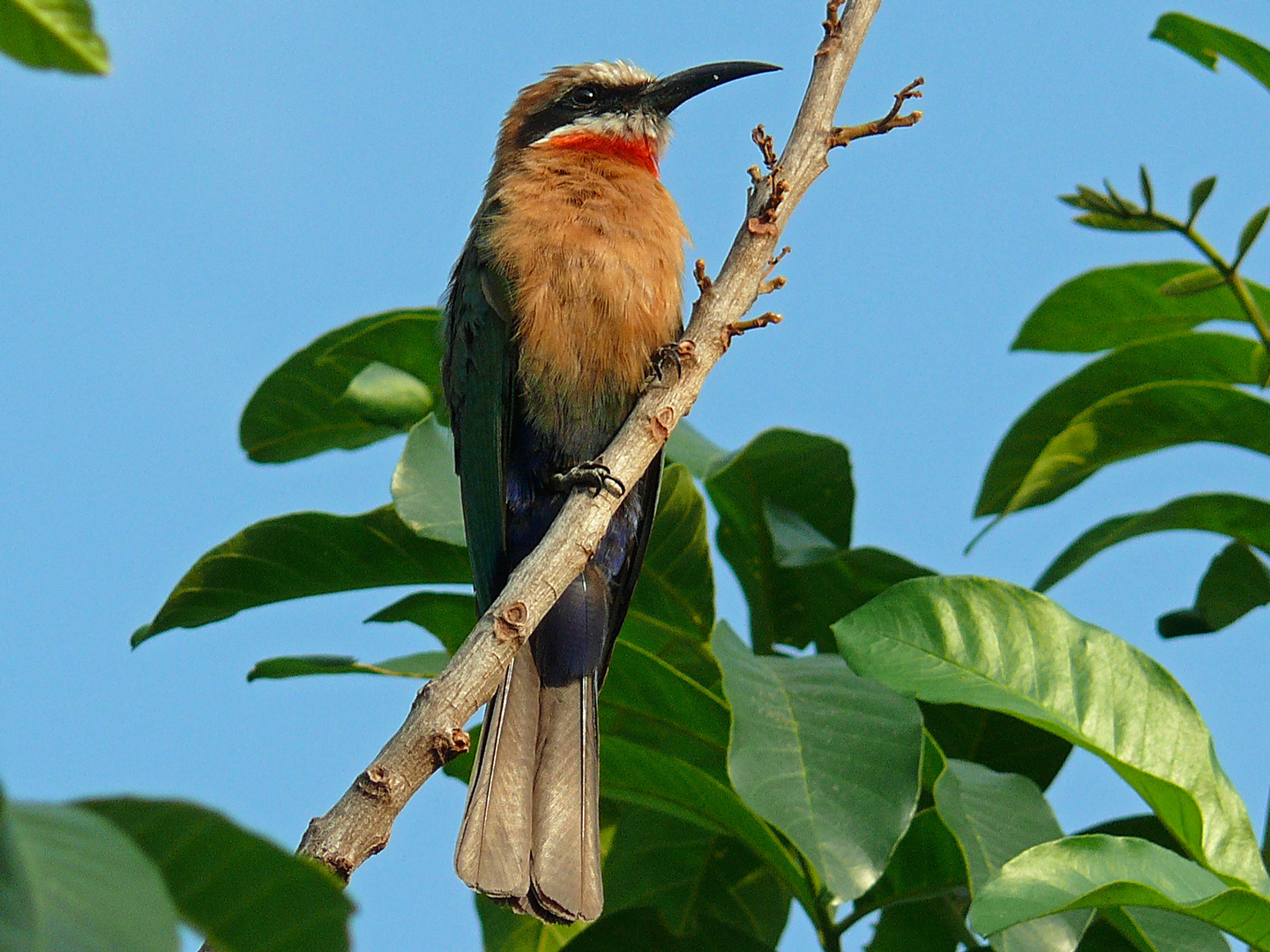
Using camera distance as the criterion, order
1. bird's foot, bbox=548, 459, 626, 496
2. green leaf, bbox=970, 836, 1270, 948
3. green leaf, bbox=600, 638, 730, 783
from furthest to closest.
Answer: green leaf, bbox=600, 638, 730, 783
bird's foot, bbox=548, 459, 626, 496
green leaf, bbox=970, 836, 1270, 948

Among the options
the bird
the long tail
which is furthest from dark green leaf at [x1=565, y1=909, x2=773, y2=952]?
the bird

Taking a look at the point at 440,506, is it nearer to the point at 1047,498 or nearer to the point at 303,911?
the point at 1047,498

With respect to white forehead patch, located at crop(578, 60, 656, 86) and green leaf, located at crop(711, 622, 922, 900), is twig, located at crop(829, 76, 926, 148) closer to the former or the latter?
green leaf, located at crop(711, 622, 922, 900)

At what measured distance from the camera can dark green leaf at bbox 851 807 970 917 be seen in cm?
237

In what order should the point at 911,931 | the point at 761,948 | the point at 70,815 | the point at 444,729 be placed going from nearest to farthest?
the point at 70,815 → the point at 444,729 → the point at 761,948 → the point at 911,931

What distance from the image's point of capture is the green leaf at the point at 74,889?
0.70m

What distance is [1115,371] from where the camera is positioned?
10.1 feet

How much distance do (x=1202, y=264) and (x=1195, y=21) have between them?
0.60 metres

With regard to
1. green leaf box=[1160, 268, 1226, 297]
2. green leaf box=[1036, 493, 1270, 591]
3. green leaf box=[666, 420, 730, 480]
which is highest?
green leaf box=[1160, 268, 1226, 297]

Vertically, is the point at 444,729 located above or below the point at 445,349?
below

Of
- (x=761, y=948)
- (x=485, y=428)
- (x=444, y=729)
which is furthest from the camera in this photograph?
(x=485, y=428)

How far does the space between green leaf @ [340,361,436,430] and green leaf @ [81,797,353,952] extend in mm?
2287

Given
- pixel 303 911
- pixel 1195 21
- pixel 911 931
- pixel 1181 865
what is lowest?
pixel 911 931

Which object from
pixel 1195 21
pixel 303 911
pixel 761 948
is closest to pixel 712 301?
pixel 761 948
